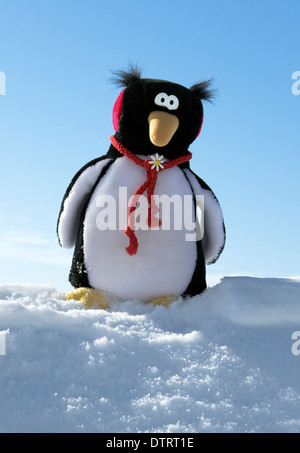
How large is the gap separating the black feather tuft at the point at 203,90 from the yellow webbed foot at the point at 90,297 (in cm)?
121

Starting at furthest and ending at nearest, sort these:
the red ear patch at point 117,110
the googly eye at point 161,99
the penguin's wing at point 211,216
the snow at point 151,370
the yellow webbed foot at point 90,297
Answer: the penguin's wing at point 211,216
the red ear patch at point 117,110
the googly eye at point 161,99
the yellow webbed foot at point 90,297
the snow at point 151,370

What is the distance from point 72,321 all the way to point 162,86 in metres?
1.32

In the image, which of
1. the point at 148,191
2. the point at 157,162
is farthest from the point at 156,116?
the point at 148,191

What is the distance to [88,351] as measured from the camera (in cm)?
161

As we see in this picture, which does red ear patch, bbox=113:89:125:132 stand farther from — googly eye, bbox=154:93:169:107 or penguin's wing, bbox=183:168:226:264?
penguin's wing, bbox=183:168:226:264

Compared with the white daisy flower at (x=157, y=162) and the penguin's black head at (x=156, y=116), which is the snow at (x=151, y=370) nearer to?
the white daisy flower at (x=157, y=162)

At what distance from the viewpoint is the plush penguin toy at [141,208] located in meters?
2.49

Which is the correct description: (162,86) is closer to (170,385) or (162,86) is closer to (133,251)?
(133,251)

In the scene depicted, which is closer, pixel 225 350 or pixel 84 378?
pixel 84 378

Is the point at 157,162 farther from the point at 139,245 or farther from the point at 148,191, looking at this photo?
the point at 139,245

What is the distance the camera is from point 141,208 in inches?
98.7

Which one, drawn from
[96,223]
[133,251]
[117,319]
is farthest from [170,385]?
[96,223]

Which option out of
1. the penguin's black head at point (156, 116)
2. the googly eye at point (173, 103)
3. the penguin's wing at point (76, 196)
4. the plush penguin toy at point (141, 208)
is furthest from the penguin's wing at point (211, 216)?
the penguin's wing at point (76, 196)

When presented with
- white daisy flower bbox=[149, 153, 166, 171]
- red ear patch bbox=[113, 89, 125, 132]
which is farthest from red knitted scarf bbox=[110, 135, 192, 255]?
red ear patch bbox=[113, 89, 125, 132]
